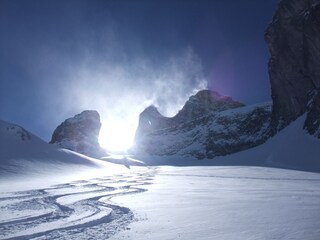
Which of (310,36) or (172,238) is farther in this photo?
(310,36)

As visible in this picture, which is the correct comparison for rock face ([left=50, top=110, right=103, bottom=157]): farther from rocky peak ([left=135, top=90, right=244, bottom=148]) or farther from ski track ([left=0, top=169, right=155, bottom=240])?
ski track ([left=0, top=169, right=155, bottom=240])

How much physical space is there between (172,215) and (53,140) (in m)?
131

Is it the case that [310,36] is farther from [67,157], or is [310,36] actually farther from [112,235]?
[112,235]

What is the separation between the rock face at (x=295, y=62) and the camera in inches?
2143

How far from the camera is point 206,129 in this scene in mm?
128625

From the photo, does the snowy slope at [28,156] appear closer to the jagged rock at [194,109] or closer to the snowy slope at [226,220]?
the snowy slope at [226,220]

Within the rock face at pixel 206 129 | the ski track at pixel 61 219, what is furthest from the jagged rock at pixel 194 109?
the ski track at pixel 61 219

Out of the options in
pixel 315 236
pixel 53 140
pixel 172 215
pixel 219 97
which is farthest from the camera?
pixel 219 97

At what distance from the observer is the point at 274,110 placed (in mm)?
82812

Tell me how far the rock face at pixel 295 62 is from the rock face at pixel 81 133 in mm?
69856

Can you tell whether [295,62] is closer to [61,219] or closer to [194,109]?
[61,219]

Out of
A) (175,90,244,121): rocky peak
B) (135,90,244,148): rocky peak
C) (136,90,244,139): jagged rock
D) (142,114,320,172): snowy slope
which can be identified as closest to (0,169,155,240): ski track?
(142,114,320,172): snowy slope

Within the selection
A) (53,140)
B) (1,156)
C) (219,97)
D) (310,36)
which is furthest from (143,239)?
(219,97)

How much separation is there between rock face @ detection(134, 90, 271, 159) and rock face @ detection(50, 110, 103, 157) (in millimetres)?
23375
